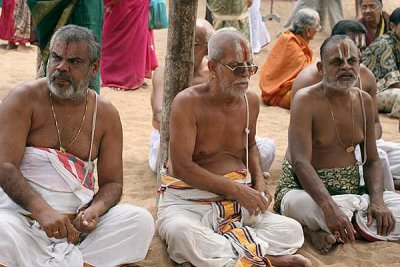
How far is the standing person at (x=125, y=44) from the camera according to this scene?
9.03 meters

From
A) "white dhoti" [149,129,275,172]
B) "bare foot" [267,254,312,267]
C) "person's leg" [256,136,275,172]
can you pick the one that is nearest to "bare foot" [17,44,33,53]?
"white dhoti" [149,129,275,172]

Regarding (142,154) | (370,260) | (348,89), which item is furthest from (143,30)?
(370,260)

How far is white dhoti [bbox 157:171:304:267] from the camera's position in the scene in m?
4.14

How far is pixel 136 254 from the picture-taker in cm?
404

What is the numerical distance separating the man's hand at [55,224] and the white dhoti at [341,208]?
162 cm

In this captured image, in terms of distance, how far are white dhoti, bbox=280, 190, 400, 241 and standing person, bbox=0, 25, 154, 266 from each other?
1169mm

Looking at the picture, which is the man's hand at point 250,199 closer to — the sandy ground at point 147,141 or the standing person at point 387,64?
the sandy ground at point 147,141

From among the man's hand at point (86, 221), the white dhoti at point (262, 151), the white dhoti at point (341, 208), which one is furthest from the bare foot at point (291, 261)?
the white dhoti at point (262, 151)

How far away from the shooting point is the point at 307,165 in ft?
15.7

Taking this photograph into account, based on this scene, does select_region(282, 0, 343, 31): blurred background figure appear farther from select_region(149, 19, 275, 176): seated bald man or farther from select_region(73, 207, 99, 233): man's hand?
select_region(73, 207, 99, 233): man's hand

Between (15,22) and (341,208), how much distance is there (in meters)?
7.19

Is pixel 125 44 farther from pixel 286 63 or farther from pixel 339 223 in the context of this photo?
pixel 339 223

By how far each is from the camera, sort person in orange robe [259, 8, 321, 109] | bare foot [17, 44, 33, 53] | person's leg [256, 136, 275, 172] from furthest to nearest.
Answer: bare foot [17, 44, 33, 53]
person in orange robe [259, 8, 321, 109]
person's leg [256, 136, 275, 172]

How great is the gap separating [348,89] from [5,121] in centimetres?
221
